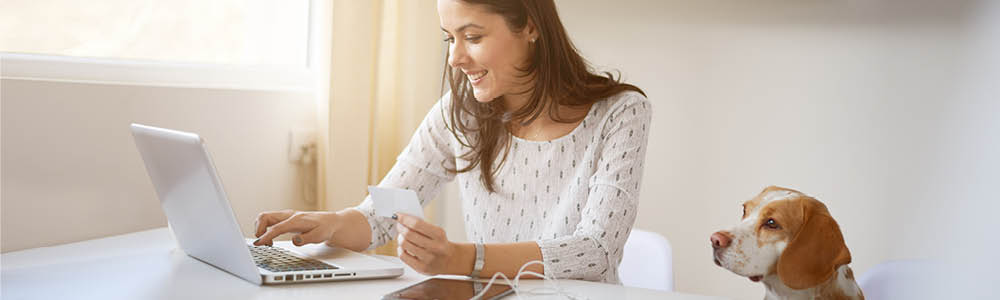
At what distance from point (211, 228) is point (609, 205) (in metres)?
0.57

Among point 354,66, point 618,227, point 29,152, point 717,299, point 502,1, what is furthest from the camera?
point 354,66

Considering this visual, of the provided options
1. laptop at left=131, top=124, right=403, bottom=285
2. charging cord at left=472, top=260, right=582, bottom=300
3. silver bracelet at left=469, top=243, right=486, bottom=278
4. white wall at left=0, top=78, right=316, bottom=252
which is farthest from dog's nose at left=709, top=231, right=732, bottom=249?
white wall at left=0, top=78, right=316, bottom=252

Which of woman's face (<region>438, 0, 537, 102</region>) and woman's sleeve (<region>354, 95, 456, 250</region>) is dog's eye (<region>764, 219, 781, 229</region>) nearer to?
woman's face (<region>438, 0, 537, 102</region>)

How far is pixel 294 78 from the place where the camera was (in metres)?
2.14

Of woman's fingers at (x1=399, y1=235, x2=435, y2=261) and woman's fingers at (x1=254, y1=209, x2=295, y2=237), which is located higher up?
woman's fingers at (x1=399, y1=235, x2=435, y2=261)

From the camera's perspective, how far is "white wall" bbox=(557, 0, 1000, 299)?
1579mm

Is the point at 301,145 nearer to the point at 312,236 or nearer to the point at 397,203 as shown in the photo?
the point at 312,236

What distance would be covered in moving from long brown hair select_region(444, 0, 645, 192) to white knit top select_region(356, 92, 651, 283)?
0.08ft

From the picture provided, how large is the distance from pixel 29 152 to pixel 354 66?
79 centimetres

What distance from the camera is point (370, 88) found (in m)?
2.14

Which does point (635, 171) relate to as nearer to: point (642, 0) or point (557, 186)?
point (557, 186)

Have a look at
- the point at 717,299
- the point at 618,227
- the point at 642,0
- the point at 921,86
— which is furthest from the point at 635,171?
the point at 642,0

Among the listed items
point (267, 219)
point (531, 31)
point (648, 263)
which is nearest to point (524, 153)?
point (531, 31)

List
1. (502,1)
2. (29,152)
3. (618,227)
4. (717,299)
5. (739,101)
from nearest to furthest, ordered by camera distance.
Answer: (717,299), (618,227), (502,1), (29,152), (739,101)
